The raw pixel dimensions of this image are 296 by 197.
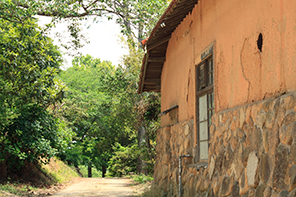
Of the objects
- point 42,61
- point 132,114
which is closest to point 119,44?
point 132,114

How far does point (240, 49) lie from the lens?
5473 millimetres

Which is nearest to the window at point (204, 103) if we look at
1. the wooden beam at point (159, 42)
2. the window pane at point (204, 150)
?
the window pane at point (204, 150)

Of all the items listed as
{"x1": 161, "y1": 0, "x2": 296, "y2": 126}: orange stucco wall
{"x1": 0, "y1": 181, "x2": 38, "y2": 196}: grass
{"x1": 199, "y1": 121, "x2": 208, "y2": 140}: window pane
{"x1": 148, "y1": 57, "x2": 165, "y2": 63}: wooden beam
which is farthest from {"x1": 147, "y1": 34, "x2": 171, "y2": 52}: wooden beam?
{"x1": 0, "y1": 181, "x2": 38, "y2": 196}: grass

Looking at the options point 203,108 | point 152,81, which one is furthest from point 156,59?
point 203,108

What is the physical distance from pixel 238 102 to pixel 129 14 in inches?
380

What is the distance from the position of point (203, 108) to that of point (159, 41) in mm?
3976

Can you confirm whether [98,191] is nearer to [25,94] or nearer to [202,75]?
[25,94]

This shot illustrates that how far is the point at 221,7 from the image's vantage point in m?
6.41

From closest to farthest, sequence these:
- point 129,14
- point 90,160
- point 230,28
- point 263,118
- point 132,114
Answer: point 263,118, point 230,28, point 129,14, point 132,114, point 90,160

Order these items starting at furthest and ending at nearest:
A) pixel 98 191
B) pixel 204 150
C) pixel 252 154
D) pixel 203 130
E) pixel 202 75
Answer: pixel 98 191, pixel 202 75, pixel 203 130, pixel 204 150, pixel 252 154

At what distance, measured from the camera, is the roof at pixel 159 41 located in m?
8.12

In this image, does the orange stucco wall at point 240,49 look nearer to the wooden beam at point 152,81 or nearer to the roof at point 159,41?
the roof at point 159,41

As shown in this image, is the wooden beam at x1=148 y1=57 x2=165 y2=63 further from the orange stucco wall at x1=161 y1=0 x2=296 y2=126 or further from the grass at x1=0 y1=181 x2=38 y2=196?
the grass at x1=0 y1=181 x2=38 y2=196

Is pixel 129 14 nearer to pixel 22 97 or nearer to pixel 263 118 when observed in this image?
pixel 22 97
